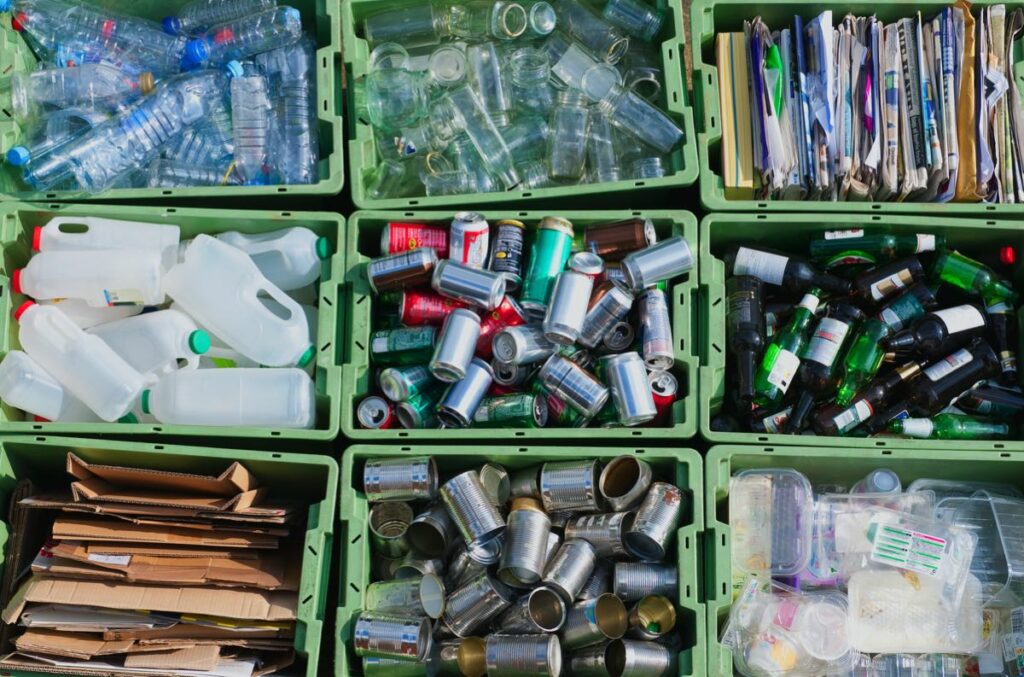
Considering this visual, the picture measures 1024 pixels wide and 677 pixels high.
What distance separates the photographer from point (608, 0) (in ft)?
11.6

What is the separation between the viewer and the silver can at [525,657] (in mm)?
2824

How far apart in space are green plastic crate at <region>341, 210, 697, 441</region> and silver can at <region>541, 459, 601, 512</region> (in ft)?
0.31

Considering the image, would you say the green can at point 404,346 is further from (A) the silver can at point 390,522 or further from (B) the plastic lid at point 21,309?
(B) the plastic lid at point 21,309

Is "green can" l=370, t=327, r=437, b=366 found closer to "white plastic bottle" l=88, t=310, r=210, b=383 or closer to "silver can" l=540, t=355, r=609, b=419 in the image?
"silver can" l=540, t=355, r=609, b=419

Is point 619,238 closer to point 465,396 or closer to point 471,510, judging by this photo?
point 465,396

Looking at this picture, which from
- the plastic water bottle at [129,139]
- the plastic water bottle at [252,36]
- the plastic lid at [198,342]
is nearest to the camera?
the plastic lid at [198,342]

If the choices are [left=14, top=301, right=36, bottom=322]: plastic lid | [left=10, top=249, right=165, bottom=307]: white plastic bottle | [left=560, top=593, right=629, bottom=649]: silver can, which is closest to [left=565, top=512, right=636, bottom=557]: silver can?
[left=560, top=593, right=629, bottom=649]: silver can

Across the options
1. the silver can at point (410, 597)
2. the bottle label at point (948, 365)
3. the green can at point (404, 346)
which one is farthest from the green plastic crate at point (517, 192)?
the silver can at point (410, 597)

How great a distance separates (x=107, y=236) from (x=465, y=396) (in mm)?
1239

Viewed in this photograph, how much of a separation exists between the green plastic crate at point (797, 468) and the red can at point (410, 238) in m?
1.03

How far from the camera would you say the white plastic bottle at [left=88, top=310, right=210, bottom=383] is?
3.20 meters

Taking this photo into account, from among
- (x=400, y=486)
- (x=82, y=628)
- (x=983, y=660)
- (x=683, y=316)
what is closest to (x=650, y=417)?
(x=683, y=316)

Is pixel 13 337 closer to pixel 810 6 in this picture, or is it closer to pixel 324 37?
pixel 324 37

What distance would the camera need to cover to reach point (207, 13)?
3.64 meters
